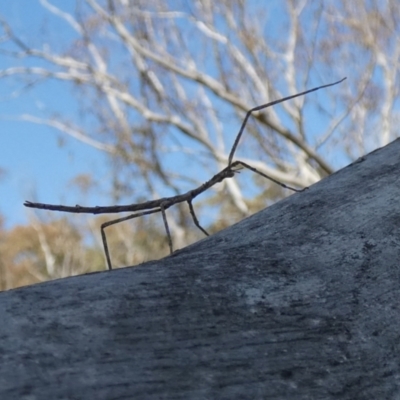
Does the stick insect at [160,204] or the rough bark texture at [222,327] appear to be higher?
the stick insect at [160,204]

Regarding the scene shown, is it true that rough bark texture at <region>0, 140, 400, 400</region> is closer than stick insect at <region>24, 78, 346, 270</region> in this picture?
Yes

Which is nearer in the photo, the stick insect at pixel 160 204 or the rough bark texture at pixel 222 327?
the rough bark texture at pixel 222 327

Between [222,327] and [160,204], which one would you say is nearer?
[222,327]

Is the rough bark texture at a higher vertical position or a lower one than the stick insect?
lower

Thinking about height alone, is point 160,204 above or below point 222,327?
above

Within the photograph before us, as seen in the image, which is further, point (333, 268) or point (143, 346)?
point (333, 268)

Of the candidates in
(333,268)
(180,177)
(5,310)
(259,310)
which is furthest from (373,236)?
(180,177)

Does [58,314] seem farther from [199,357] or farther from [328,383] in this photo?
[328,383]

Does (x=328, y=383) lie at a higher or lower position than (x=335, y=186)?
lower
